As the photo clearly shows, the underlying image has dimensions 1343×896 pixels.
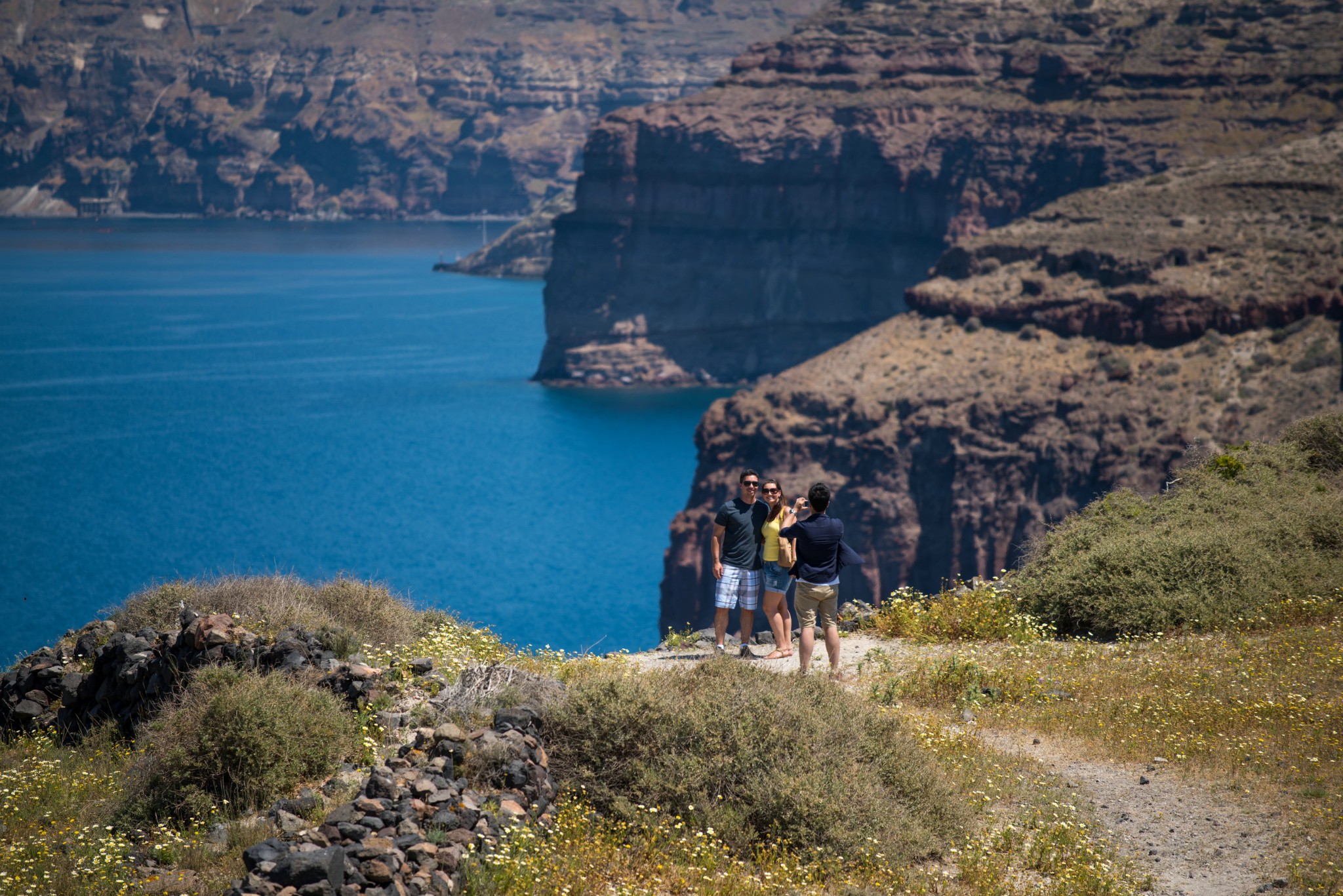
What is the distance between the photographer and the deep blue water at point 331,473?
276 ft

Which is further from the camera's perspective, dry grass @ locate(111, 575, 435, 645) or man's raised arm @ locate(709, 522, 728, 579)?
dry grass @ locate(111, 575, 435, 645)

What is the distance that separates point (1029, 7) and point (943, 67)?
12.2 metres

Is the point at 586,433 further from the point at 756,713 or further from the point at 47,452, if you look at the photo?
the point at 756,713

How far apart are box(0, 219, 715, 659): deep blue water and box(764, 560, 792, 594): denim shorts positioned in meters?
41.0

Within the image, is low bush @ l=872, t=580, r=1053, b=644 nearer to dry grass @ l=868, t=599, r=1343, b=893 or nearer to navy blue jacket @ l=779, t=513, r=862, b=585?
dry grass @ l=868, t=599, r=1343, b=893

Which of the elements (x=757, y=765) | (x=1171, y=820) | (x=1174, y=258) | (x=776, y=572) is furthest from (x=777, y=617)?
(x=1174, y=258)

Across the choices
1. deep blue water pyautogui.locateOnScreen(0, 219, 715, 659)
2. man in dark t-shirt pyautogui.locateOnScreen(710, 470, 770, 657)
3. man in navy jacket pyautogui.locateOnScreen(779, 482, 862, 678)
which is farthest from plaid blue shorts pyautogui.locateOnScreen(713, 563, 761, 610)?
deep blue water pyautogui.locateOnScreen(0, 219, 715, 659)

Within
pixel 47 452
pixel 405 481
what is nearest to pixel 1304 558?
pixel 405 481

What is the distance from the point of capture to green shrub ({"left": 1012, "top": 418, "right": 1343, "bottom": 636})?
57.8ft

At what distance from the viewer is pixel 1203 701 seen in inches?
549

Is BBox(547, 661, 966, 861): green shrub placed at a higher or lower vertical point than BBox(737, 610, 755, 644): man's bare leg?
higher

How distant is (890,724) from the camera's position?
40.8 ft

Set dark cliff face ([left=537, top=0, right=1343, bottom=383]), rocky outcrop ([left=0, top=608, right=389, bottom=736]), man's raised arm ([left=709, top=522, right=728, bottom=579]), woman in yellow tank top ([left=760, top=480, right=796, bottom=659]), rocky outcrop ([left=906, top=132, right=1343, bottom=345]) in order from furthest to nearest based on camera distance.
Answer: dark cliff face ([left=537, top=0, right=1343, bottom=383]), rocky outcrop ([left=906, top=132, right=1343, bottom=345]), woman in yellow tank top ([left=760, top=480, right=796, bottom=659]), man's raised arm ([left=709, top=522, right=728, bottom=579]), rocky outcrop ([left=0, top=608, right=389, bottom=736])

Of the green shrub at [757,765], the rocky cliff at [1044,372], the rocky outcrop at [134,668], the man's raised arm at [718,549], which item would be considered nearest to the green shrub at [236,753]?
the rocky outcrop at [134,668]
